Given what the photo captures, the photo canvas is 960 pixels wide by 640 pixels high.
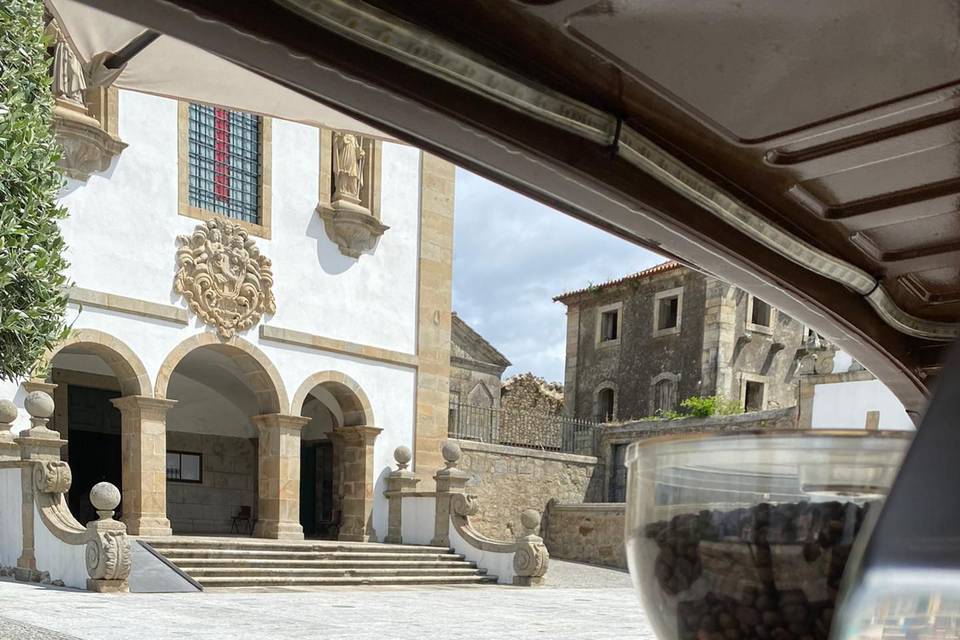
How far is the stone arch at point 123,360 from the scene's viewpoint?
13.3 m

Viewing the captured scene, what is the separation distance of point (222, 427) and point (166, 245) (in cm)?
540

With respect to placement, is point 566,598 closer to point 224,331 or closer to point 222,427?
point 224,331

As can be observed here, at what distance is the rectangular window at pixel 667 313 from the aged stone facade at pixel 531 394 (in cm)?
462

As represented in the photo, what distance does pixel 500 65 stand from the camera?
139 centimetres

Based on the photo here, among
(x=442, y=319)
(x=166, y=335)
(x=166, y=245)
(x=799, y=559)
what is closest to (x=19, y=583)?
(x=166, y=335)

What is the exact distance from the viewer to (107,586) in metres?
10.2

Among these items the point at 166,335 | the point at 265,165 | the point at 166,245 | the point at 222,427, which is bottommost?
the point at 222,427

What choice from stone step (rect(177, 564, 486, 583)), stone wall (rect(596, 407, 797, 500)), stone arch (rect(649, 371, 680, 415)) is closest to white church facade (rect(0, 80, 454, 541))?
stone step (rect(177, 564, 486, 583))

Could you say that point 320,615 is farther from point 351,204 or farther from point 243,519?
point 243,519

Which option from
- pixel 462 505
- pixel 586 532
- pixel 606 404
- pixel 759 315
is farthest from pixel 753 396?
pixel 462 505

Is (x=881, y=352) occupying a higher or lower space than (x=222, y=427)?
higher

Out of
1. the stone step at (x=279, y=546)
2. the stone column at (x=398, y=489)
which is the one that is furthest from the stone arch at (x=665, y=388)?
the stone step at (x=279, y=546)

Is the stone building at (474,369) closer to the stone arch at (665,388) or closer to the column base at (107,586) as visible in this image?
the stone arch at (665,388)

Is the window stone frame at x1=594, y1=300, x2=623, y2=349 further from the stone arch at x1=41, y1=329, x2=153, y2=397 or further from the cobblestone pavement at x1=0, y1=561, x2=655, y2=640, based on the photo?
the stone arch at x1=41, y1=329, x2=153, y2=397
